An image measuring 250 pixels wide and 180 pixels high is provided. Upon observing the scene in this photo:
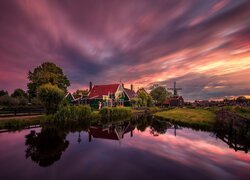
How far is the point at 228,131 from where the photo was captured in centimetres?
1619

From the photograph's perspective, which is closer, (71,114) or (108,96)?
(71,114)

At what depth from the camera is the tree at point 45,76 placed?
44812mm

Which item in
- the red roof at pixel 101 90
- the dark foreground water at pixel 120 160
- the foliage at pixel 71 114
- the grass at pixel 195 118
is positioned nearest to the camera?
the dark foreground water at pixel 120 160

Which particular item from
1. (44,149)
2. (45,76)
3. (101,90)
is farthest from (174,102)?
(44,149)

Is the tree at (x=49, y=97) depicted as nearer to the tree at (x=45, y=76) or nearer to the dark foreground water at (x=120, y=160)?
the dark foreground water at (x=120, y=160)

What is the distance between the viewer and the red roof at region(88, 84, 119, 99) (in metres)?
51.3

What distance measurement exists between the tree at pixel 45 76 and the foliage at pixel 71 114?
25035 millimetres

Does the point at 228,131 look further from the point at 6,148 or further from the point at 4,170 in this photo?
the point at 6,148

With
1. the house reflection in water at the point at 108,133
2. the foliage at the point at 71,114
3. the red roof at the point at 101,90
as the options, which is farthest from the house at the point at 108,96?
the house reflection in water at the point at 108,133

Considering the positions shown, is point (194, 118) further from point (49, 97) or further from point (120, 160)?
point (49, 97)

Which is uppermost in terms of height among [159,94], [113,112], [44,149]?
[159,94]

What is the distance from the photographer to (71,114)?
81.7 ft

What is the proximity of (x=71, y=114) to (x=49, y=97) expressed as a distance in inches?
180

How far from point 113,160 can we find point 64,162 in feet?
9.86
